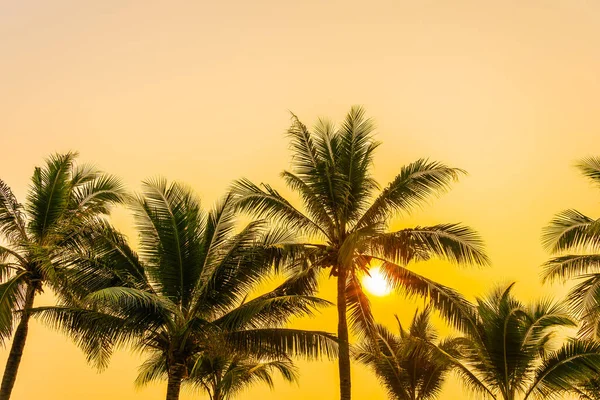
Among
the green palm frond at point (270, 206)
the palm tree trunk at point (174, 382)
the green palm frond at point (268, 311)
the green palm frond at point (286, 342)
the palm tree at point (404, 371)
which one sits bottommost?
the palm tree trunk at point (174, 382)

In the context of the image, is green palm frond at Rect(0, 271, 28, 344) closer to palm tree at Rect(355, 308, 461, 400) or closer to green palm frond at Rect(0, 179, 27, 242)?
green palm frond at Rect(0, 179, 27, 242)

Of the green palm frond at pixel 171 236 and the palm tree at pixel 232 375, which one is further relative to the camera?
the palm tree at pixel 232 375

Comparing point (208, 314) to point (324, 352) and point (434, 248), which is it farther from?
point (434, 248)

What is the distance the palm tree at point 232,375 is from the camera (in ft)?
89.2

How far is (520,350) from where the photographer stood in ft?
60.1

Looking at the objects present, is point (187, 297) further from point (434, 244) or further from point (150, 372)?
point (150, 372)

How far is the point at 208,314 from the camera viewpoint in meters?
17.6

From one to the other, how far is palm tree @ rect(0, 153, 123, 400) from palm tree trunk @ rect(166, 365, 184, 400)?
390 centimetres

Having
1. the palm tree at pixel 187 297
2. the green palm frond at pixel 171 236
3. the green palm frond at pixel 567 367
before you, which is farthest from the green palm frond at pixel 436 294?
the green palm frond at pixel 171 236

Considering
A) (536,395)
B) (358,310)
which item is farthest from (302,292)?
(536,395)

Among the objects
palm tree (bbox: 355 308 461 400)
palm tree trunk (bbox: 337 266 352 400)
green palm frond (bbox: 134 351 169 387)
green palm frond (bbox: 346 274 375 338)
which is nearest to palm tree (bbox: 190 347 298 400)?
green palm frond (bbox: 134 351 169 387)

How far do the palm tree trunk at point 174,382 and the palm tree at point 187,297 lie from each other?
0.03 m

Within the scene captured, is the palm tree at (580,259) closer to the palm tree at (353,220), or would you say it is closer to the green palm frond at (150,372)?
the palm tree at (353,220)

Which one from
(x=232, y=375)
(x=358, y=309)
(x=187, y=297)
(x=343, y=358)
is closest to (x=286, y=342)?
(x=343, y=358)
